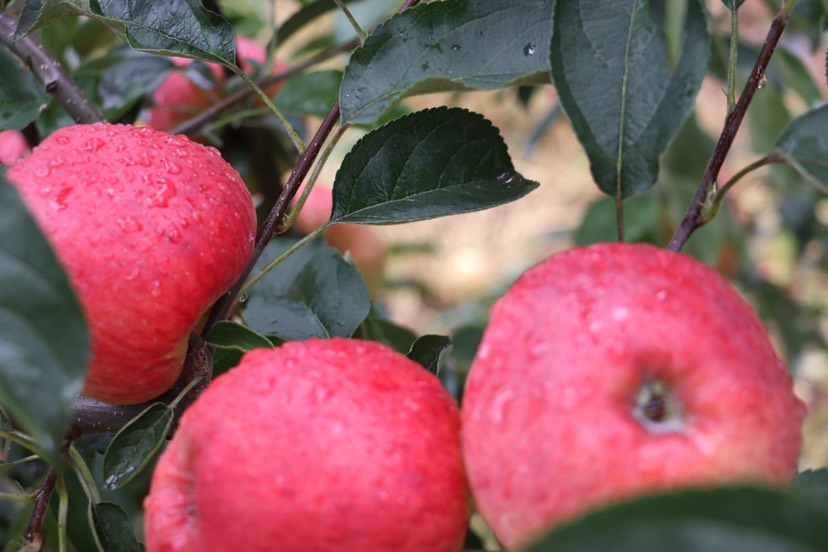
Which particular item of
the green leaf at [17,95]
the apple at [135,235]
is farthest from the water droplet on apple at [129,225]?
the green leaf at [17,95]

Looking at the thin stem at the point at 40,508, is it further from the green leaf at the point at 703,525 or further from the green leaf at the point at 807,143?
the green leaf at the point at 807,143

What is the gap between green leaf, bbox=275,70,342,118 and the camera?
107 cm

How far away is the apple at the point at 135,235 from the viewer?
0.56 metres

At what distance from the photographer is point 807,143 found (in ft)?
1.83

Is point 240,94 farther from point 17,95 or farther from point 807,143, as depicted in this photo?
point 807,143

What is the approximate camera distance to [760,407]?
0.44 meters

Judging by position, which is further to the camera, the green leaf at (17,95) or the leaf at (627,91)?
the green leaf at (17,95)

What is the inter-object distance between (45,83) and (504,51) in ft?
1.43

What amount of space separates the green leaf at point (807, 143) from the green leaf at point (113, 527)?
1.72 feet

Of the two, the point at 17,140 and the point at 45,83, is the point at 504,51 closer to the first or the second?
the point at 45,83

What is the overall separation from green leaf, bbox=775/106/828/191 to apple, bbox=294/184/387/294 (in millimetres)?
843

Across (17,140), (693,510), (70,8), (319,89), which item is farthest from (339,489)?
(17,140)

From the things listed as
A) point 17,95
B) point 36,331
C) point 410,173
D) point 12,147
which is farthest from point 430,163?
point 12,147

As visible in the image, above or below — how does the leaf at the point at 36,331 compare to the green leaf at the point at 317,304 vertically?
above
